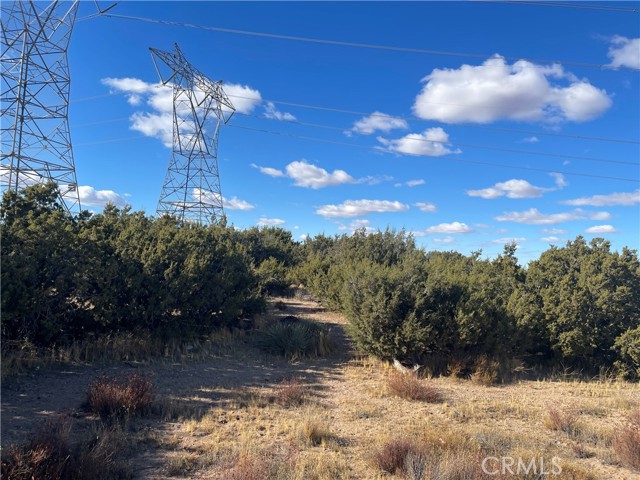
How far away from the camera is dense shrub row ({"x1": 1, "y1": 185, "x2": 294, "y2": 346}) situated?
716cm

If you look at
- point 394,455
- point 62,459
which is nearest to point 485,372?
point 394,455

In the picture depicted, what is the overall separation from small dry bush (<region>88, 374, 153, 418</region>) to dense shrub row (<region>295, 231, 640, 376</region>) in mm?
5227

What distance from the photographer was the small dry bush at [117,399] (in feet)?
19.0

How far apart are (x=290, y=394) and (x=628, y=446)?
481 centimetres

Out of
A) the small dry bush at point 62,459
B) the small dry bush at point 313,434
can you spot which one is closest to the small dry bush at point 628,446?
the small dry bush at point 313,434

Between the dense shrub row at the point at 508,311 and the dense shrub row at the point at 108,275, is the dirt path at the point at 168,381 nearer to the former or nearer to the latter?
the dense shrub row at the point at 108,275

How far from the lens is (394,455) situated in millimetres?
4715

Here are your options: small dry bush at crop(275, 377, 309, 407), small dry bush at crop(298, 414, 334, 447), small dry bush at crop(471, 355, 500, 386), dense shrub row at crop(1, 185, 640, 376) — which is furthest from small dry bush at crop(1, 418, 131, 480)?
small dry bush at crop(471, 355, 500, 386)

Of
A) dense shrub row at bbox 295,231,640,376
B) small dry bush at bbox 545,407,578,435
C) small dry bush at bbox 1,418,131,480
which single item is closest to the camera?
small dry bush at bbox 1,418,131,480

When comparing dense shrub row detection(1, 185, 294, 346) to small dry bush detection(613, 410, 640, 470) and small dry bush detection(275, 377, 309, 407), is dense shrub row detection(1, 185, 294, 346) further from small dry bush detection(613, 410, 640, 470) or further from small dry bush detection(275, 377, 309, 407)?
small dry bush detection(613, 410, 640, 470)

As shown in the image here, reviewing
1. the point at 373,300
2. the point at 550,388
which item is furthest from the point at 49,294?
the point at 550,388

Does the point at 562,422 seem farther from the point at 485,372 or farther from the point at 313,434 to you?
the point at 313,434

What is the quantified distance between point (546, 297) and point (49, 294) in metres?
11.4

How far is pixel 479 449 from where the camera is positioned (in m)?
5.05
